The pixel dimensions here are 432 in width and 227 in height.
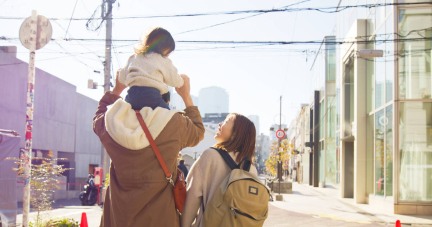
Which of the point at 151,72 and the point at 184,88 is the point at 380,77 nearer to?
the point at 184,88

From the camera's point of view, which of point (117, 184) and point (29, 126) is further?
point (29, 126)

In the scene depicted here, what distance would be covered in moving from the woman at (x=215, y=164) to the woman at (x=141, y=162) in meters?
0.23

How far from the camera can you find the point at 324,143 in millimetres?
31297

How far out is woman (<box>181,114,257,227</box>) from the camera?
2320 mm

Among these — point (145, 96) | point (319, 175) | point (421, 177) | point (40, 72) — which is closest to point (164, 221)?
point (145, 96)

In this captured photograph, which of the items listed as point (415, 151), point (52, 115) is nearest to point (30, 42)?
point (415, 151)

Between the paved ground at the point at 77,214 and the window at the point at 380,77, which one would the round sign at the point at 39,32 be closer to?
the paved ground at the point at 77,214

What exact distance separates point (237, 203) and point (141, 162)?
22.3 inches

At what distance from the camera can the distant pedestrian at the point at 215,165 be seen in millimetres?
2320

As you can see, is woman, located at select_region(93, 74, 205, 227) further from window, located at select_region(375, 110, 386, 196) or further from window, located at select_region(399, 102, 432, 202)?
window, located at select_region(375, 110, 386, 196)

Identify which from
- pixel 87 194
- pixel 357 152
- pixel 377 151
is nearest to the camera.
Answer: pixel 377 151

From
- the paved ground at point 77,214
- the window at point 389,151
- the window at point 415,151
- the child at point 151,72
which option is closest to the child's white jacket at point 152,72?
the child at point 151,72

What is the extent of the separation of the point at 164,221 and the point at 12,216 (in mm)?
6217

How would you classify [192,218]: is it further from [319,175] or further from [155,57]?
[319,175]
